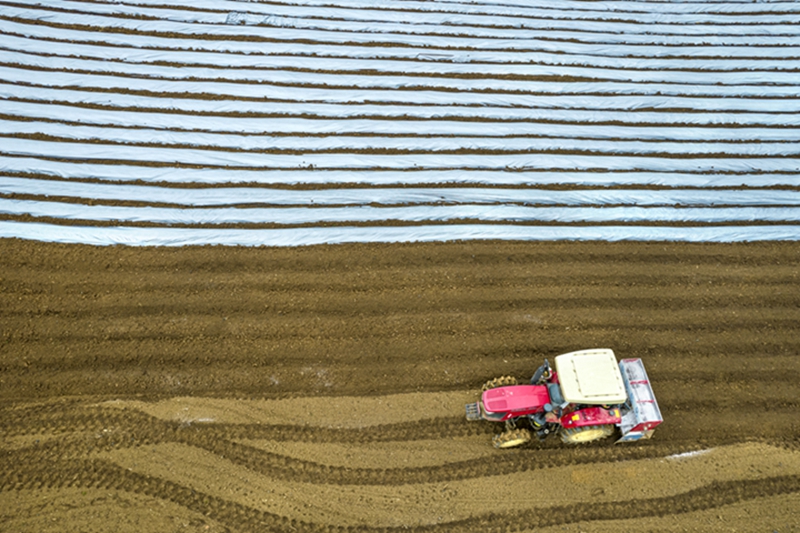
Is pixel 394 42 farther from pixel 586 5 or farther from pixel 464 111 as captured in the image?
pixel 586 5

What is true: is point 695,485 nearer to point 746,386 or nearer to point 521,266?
point 746,386

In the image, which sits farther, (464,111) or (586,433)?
(464,111)

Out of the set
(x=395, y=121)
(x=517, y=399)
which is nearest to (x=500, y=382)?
(x=517, y=399)

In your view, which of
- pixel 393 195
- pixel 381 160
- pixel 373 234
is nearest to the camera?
pixel 373 234

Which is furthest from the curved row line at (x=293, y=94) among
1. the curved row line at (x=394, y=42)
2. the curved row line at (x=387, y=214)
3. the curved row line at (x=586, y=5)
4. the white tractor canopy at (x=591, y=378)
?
the white tractor canopy at (x=591, y=378)

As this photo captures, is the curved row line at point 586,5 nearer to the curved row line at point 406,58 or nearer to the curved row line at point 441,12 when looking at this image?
the curved row line at point 441,12

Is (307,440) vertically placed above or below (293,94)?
below

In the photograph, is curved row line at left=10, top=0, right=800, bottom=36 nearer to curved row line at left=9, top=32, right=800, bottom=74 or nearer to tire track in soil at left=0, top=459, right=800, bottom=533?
curved row line at left=9, top=32, right=800, bottom=74
